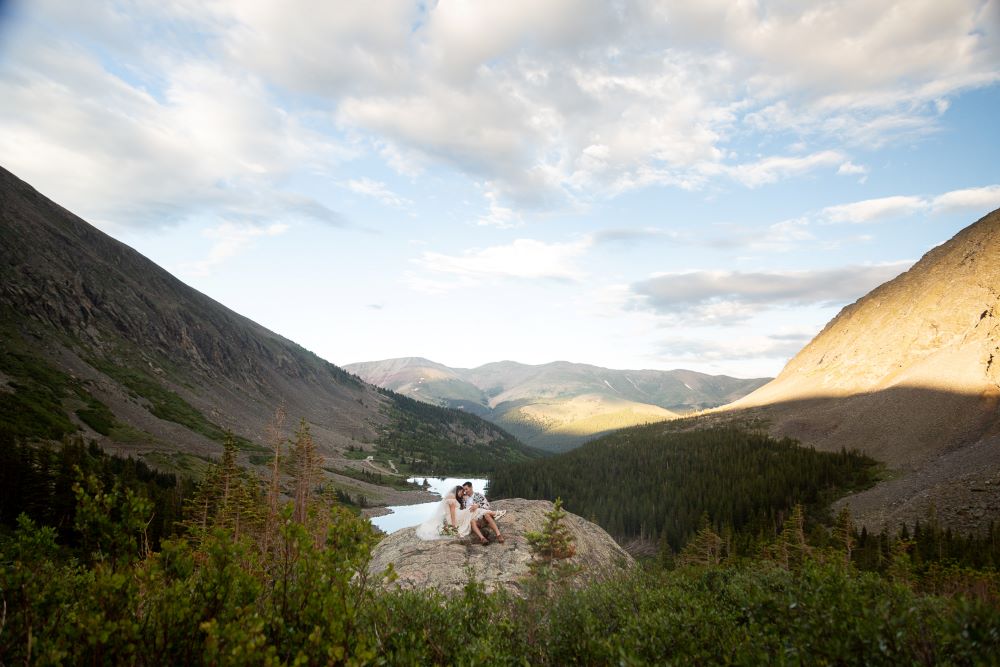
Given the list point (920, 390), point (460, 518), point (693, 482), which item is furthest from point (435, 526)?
point (920, 390)

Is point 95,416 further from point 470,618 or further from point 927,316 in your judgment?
point 927,316

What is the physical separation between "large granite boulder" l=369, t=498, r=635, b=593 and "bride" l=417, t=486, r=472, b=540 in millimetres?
269

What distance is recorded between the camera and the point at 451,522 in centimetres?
1906

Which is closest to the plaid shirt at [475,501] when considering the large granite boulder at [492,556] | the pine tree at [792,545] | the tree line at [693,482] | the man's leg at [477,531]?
the man's leg at [477,531]

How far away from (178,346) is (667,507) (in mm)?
184343

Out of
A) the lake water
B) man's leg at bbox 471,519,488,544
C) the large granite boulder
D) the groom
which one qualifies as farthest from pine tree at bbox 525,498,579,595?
the lake water

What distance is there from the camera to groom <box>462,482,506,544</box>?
18406 mm

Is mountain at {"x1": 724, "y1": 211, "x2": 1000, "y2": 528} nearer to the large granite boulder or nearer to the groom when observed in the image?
the large granite boulder

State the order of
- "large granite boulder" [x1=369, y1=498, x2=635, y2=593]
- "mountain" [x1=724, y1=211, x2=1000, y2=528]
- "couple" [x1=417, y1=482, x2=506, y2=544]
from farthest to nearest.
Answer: "mountain" [x1=724, y1=211, x2=1000, y2=528], "couple" [x1=417, y1=482, x2=506, y2=544], "large granite boulder" [x1=369, y1=498, x2=635, y2=593]

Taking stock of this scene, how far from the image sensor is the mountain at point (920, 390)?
70.9 m

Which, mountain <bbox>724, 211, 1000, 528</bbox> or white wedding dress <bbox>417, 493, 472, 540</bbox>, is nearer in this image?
white wedding dress <bbox>417, 493, 472, 540</bbox>

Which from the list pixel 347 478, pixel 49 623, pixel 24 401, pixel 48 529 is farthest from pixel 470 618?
pixel 347 478

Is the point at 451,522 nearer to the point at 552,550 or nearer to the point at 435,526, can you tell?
the point at 435,526

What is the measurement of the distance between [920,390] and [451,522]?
425 ft
